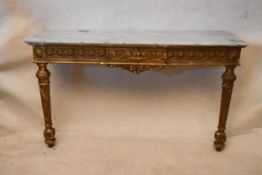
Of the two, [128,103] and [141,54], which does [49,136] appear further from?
[141,54]

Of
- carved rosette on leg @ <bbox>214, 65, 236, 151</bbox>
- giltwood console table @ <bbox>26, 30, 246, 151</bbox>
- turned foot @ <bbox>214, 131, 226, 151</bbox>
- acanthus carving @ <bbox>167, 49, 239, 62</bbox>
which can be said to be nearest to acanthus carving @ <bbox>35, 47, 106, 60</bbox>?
giltwood console table @ <bbox>26, 30, 246, 151</bbox>

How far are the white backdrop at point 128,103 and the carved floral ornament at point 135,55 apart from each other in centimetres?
33

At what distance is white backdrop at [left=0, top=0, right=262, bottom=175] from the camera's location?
155cm

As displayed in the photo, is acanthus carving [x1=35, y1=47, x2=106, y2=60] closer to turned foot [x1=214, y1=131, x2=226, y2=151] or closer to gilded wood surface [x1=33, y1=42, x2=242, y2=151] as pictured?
gilded wood surface [x1=33, y1=42, x2=242, y2=151]

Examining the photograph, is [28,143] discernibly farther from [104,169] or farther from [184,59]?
[184,59]

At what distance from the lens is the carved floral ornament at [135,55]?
4.37ft

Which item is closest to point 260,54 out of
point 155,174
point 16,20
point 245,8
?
point 245,8

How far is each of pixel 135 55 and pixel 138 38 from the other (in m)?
0.10

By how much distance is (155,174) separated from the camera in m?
1.44

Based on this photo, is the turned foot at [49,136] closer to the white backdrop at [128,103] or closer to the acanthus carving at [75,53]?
the white backdrop at [128,103]

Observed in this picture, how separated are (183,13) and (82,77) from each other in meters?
0.67

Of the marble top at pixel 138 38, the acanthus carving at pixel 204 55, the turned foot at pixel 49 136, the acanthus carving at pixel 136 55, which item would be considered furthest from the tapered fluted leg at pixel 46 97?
the acanthus carving at pixel 204 55

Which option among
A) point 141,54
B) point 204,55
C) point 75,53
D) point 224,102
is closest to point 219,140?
point 224,102

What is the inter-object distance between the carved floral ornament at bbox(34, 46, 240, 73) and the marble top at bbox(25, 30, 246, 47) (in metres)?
0.03
